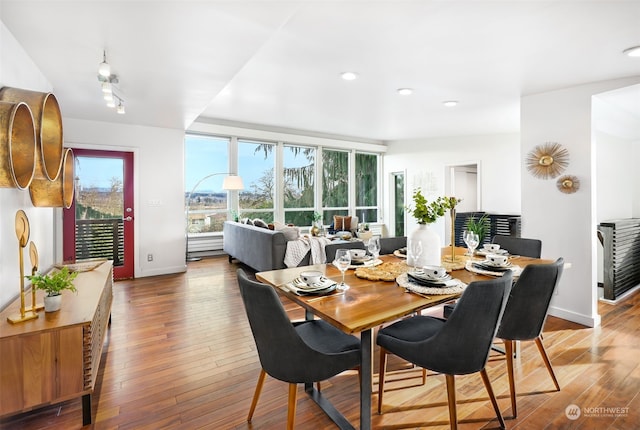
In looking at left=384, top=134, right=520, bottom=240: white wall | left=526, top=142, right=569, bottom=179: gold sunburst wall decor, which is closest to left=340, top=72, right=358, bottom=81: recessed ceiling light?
left=526, top=142, right=569, bottom=179: gold sunburst wall decor

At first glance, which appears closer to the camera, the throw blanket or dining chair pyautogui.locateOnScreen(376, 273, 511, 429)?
dining chair pyautogui.locateOnScreen(376, 273, 511, 429)

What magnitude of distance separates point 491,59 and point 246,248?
12.9 ft

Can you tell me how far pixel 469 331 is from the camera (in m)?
1.43

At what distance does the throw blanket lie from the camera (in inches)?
169

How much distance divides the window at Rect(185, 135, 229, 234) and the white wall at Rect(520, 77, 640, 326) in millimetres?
5254

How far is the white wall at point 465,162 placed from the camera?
6176mm

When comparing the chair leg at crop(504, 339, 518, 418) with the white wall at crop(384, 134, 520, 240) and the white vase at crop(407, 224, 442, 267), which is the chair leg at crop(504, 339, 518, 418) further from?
the white wall at crop(384, 134, 520, 240)

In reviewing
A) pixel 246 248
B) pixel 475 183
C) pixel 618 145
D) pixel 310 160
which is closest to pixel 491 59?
pixel 618 145

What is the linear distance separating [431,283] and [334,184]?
656 centimetres

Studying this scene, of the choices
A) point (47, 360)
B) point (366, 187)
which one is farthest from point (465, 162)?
point (47, 360)

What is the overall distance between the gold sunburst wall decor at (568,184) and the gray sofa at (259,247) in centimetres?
307

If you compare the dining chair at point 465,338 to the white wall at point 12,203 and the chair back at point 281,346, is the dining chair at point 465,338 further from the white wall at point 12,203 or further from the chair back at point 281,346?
the white wall at point 12,203

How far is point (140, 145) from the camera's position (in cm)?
481

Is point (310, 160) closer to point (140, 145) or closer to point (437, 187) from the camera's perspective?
point (437, 187)
